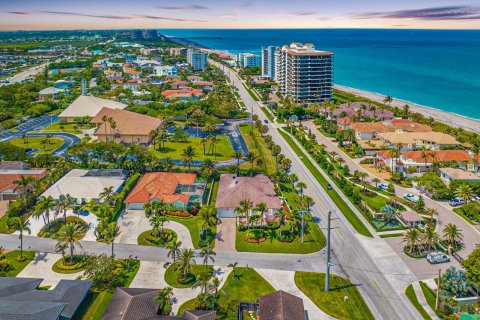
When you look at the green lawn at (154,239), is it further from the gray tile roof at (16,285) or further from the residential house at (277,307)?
the residential house at (277,307)

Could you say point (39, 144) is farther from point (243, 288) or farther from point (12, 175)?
point (243, 288)

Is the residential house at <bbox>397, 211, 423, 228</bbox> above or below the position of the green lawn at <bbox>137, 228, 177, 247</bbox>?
above

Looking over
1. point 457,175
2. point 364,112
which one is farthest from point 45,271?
point 364,112

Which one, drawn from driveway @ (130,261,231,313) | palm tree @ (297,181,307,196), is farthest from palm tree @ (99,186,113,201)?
palm tree @ (297,181,307,196)

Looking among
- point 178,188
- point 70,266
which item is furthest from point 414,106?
point 70,266

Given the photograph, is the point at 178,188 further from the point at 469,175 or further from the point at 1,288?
the point at 469,175

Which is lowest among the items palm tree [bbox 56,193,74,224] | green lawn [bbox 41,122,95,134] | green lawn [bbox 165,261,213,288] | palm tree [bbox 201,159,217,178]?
green lawn [bbox 165,261,213,288]

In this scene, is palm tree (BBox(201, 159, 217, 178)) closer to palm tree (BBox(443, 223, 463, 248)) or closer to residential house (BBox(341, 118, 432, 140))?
palm tree (BBox(443, 223, 463, 248))
